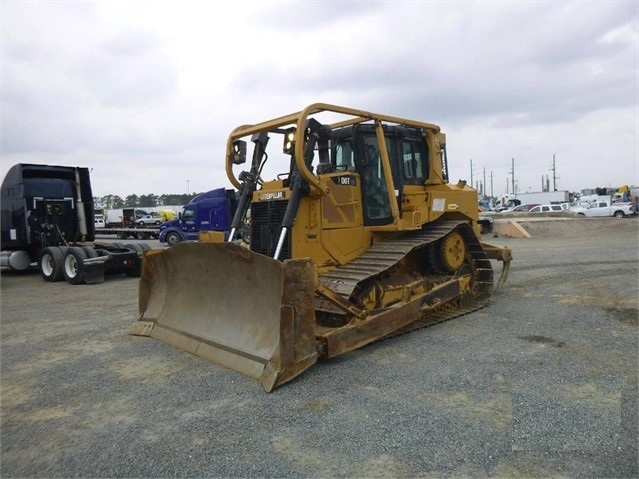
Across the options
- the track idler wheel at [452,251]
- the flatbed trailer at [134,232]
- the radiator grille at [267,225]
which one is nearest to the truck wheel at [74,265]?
the radiator grille at [267,225]

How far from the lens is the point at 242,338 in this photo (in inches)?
187

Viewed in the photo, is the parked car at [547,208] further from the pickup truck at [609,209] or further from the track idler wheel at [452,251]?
the track idler wheel at [452,251]

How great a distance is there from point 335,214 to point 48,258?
371 inches

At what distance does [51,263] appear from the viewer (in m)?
12.1

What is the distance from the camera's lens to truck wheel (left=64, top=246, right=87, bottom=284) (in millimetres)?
11227

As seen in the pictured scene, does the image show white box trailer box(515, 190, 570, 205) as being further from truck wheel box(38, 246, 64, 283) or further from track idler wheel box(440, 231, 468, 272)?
truck wheel box(38, 246, 64, 283)

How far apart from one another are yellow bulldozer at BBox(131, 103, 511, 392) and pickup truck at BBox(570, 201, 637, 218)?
29999 millimetres

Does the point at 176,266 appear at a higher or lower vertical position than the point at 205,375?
higher

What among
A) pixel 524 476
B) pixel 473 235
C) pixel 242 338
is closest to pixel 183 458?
pixel 242 338

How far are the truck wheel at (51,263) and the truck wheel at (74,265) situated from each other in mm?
135

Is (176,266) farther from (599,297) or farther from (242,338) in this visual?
(599,297)

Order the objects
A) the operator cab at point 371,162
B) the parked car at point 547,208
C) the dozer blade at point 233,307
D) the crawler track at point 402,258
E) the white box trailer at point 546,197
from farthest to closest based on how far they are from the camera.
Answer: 1. the white box trailer at point 546,197
2. the parked car at point 547,208
3. the operator cab at point 371,162
4. the crawler track at point 402,258
5. the dozer blade at point 233,307

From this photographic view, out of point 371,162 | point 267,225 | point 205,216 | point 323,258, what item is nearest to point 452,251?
point 371,162

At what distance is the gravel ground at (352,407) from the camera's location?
3.00 metres
